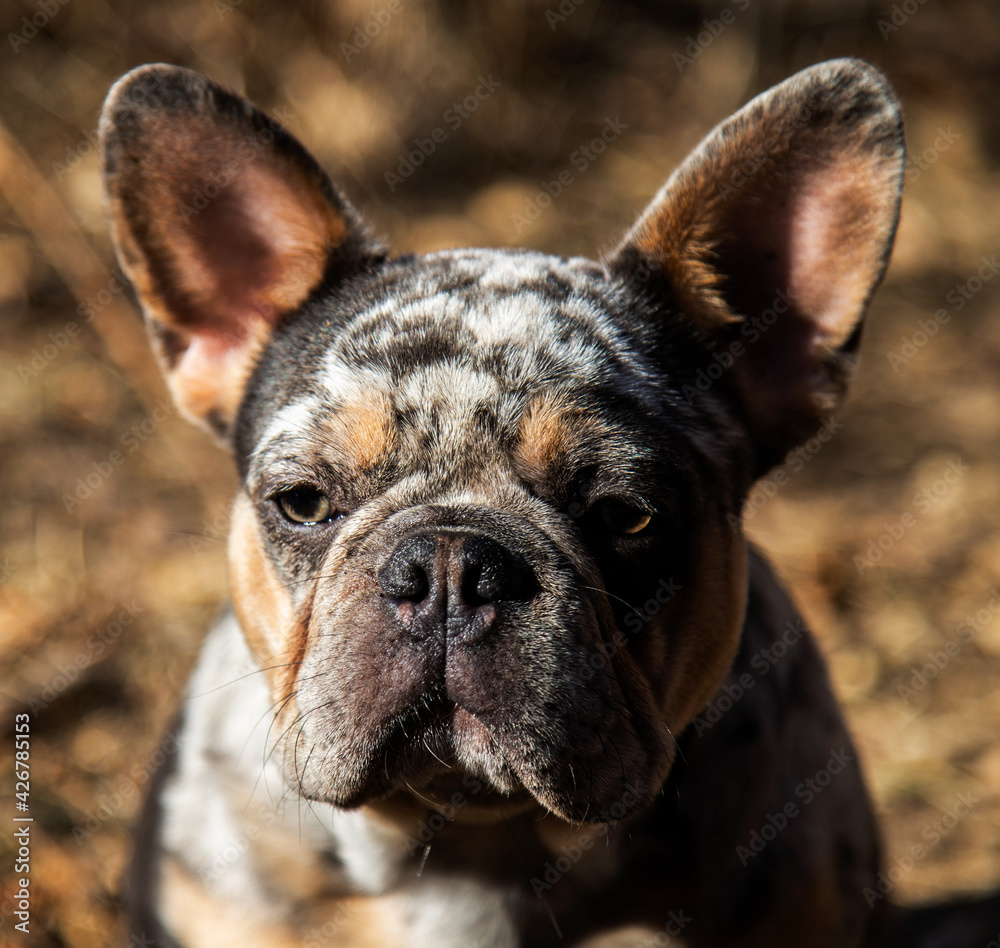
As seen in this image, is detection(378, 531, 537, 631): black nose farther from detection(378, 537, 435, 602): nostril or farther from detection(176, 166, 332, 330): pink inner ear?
detection(176, 166, 332, 330): pink inner ear

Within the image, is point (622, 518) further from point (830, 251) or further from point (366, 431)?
point (830, 251)

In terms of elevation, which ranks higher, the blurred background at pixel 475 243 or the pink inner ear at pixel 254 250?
the pink inner ear at pixel 254 250

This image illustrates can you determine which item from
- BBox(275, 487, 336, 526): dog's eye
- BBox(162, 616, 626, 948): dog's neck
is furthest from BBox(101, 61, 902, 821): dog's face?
BBox(162, 616, 626, 948): dog's neck

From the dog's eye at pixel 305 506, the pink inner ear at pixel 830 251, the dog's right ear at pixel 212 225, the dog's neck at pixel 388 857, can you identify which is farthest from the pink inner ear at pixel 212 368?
the pink inner ear at pixel 830 251

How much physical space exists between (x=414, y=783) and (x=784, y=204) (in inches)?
74.9

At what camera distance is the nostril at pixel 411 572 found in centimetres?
238

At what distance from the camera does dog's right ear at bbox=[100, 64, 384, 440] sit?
9.80 feet

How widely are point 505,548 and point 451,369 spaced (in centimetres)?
58

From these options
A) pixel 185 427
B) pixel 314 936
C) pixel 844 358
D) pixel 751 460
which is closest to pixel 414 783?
pixel 314 936

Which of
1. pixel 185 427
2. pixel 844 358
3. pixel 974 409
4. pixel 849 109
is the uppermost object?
pixel 849 109

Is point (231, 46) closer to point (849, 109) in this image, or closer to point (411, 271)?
point (411, 271)

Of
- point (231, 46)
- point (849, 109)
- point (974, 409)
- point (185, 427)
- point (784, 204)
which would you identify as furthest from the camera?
point (231, 46)

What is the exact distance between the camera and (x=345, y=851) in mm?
3123

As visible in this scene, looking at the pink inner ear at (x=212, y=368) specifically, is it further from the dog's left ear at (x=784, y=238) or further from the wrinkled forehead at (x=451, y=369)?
the dog's left ear at (x=784, y=238)
